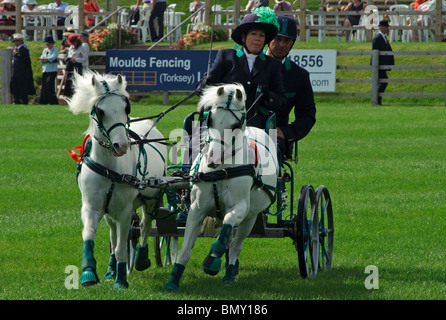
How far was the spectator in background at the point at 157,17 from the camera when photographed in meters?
36.0

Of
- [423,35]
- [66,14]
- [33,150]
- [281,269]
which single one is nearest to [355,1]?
[423,35]

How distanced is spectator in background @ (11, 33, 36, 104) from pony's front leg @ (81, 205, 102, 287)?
24359mm

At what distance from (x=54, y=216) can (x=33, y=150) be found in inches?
289

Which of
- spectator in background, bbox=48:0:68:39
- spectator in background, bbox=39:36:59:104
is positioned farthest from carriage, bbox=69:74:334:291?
spectator in background, bbox=48:0:68:39

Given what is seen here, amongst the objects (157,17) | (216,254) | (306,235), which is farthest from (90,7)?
(216,254)

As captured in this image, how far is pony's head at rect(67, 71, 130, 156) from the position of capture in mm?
6977

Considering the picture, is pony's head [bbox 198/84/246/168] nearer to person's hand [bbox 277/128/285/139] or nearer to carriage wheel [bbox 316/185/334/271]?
person's hand [bbox 277/128/285/139]

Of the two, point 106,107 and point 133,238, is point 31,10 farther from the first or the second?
point 106,107

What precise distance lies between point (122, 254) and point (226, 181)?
41.9 inches

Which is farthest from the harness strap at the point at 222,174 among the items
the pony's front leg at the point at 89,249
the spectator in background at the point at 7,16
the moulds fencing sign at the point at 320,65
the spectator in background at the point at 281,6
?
the spectator in background at the point at 7,16

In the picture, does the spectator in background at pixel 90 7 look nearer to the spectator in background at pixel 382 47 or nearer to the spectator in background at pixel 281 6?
the spectator in background at pixel 281 6

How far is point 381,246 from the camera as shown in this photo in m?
10.1

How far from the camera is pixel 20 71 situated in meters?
30.8

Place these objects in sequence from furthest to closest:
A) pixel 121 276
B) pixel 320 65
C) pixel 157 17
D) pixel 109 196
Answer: pixel 157 17
pixel 320 65
pixel 121 276
pixel 109 196
